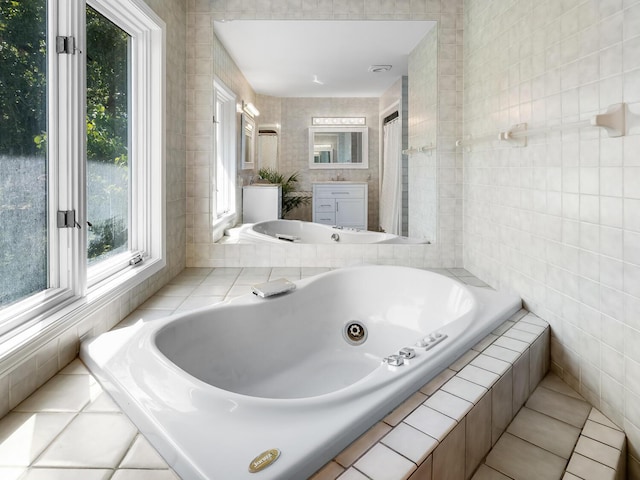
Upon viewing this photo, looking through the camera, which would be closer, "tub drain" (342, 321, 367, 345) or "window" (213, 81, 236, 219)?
"tub drain" (342, 321, 367, 345)

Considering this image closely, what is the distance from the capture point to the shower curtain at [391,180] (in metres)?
2.75

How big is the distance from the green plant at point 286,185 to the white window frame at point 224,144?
0.71 ft

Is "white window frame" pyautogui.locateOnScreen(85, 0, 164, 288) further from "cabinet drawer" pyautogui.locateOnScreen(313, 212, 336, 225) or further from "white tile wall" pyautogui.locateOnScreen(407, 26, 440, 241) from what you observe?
"white tile wall" pyautogui.locateOnScreen(407, 26, 440, 241)

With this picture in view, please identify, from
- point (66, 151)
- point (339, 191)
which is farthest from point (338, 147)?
point (66, 151)

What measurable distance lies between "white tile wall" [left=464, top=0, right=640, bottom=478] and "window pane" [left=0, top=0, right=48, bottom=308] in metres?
1.82

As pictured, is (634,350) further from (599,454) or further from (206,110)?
(206,110)

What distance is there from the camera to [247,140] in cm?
273

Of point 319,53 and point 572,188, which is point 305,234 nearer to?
point 319,53

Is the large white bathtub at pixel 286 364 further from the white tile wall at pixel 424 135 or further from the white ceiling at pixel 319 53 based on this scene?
the white ceiling at pixel 319 53

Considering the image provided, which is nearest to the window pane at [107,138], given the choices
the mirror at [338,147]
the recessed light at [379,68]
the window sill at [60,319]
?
the window sill at [60,319]

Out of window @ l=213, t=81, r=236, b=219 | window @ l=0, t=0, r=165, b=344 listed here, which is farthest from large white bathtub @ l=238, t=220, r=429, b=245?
window @ l=0, t=0, r=165, b=344

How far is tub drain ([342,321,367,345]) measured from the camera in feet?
7.46

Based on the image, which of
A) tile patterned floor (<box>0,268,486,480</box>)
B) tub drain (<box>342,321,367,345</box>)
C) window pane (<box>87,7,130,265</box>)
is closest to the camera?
tile patterned floor (<box>0,268,486,480</box>)

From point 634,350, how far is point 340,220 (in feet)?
5.90
